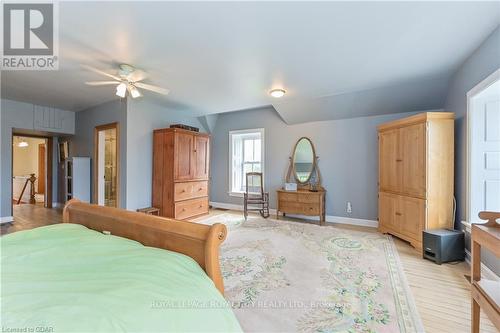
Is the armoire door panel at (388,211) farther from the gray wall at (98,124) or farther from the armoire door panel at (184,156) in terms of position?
the gray wall at (98,124)

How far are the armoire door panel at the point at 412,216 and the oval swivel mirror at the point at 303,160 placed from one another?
179 centimetres

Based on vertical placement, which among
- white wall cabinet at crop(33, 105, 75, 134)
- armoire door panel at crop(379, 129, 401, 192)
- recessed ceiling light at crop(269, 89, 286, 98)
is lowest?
armoire door panel at crop(379, 129, 401, 192)

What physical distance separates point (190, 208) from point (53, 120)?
3669mm

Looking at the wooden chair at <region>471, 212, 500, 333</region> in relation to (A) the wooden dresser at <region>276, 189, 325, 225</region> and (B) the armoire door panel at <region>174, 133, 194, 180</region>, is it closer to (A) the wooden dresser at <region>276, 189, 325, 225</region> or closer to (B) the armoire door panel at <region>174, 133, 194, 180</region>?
(A) the wooden dresser at <region>276, 189, 325, 225</region>

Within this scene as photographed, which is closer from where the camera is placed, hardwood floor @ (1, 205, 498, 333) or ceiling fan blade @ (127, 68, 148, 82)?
hardwood floor @ (1, 205, 498, 333)

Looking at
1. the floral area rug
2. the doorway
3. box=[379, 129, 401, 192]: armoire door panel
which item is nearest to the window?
the floral area rug

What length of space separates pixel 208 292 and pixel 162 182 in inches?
143

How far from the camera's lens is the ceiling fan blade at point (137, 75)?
292 centimetres

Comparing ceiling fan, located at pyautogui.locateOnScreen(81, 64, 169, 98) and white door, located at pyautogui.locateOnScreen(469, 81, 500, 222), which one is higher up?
ceiling fan, located at pyautogui.locateOnScreen(81, 64, 169, 98)

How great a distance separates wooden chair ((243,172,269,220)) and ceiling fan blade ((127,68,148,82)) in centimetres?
283

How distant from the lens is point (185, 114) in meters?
5.21

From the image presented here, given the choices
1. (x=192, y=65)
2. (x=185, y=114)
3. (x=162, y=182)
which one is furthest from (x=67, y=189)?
(x=192, y=65)

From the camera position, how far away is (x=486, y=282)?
137cm

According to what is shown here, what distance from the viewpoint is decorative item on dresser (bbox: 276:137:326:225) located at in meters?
4.29
